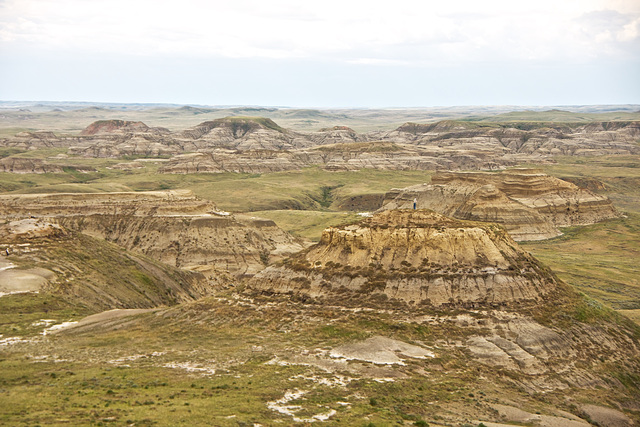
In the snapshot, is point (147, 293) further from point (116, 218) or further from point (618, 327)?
point (618, 327)

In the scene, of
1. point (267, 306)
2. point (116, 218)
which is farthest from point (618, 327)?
point (116, 218)

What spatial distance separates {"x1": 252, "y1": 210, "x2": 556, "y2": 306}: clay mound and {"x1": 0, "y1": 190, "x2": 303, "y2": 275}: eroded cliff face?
41.8 meters

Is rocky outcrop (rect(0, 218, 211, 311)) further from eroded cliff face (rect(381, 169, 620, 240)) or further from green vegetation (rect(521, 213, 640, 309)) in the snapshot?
eroded cliff face (rect(381, 169, 620, 240))

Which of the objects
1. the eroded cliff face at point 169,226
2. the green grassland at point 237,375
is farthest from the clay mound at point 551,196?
the green grassland at point 237,375

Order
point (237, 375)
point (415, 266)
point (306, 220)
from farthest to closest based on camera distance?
point (306, 220), point (415, 266), point (237, 375)

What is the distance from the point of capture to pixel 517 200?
15350cm

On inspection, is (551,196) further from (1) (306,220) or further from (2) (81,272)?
(2) (81,272)

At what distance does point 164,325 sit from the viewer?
54750 mm

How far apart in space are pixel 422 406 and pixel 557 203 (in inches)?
5127

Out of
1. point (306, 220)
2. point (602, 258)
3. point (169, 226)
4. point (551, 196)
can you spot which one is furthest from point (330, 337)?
point (551, 196)

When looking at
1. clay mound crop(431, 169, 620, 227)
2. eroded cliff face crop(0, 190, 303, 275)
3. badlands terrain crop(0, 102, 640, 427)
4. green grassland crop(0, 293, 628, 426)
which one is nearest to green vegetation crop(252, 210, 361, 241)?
eroded cliff face crop(0, 190, 303, 275)

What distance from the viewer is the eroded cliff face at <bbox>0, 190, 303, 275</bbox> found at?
103375mm

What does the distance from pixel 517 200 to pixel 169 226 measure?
282ft

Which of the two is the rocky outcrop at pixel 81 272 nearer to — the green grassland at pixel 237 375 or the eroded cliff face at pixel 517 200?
the green grassland at pixel 237 375
